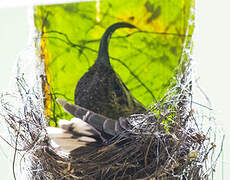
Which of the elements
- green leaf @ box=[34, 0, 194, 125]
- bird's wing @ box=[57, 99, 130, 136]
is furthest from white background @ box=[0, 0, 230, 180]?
bird's wing @ box=[57, 99, 130, 136]

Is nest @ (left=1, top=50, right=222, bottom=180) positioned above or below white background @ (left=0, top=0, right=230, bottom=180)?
below

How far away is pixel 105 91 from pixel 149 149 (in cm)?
10

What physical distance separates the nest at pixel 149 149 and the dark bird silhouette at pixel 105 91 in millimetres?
28

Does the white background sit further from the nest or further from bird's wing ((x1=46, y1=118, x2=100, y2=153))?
bird's wing ((x1=46, y1=118, x2=100, y2=153))

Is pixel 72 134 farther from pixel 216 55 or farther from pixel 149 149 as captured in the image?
pixel 216 55

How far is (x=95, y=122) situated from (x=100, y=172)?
63mm

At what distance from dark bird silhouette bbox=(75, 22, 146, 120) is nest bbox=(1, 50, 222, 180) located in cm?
3

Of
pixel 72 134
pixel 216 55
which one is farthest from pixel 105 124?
pixel 216 55

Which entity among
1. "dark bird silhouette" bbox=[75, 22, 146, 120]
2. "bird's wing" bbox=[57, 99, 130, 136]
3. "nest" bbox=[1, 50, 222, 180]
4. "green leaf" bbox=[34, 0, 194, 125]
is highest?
"green leaf" bbox=[34, 0, 194, 125]

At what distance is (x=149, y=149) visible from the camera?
33cm

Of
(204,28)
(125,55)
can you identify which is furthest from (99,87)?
(204,28)

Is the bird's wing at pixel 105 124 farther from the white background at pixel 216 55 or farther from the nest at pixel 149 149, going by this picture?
the white background at pixel 216 55

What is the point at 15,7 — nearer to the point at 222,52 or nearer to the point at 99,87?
the point at 99,87

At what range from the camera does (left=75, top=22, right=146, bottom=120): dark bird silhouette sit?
1.24ft
